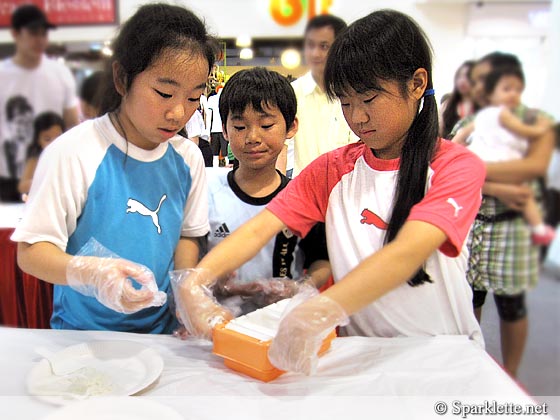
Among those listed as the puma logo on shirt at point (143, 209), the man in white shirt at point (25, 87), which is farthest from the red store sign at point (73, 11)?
the puma logo on shirt at point (143, 209)

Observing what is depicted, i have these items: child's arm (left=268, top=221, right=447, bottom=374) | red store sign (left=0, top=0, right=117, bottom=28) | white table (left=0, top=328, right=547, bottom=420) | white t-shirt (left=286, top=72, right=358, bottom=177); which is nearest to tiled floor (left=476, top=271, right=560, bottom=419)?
white table (left=0, top=328, right=547, bottom=420)

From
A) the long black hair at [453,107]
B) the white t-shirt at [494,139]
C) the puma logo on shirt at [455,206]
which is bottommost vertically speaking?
the puma logo on shirt at [455,206]

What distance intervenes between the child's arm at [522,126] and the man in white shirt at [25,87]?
0.62 metres

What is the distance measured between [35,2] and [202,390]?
0.59 m

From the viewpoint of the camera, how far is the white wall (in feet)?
2.03

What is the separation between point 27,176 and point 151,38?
0.27 m

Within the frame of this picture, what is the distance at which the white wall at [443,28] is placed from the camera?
62cm

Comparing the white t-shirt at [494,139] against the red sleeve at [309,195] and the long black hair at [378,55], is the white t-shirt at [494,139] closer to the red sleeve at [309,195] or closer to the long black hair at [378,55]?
the long black hair at [378,55]

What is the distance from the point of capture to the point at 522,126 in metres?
0.62

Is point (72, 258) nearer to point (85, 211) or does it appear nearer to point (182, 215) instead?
point (85, 211)

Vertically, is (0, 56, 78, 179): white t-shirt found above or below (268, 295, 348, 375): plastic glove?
above

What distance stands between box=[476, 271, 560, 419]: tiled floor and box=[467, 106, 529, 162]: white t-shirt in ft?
0.60

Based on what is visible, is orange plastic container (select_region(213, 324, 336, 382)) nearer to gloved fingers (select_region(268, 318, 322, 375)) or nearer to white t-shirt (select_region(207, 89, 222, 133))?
gloved fingers (select_region(268, 318, 322, 375))

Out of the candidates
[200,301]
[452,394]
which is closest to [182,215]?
[200,301]
